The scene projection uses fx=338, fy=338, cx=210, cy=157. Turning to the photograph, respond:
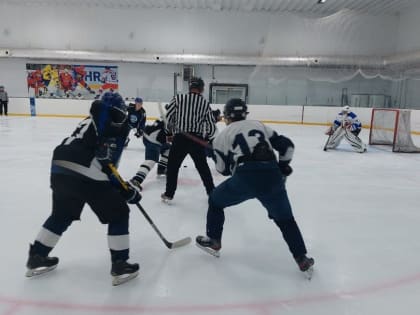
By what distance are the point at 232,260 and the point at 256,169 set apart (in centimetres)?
63

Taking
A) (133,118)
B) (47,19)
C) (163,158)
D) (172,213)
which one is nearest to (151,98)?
(47,19)

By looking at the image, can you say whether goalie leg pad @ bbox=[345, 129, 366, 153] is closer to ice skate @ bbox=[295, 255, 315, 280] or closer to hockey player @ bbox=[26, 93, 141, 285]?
ice skate @ bbox=[295, 255, 315, 280]

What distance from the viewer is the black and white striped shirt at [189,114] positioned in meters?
2.78

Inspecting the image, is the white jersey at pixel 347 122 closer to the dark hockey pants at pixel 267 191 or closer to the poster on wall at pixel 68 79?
the dark hockey pants at pixel 267 191

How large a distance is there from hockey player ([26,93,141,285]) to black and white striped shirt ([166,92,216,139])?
46.3 inches

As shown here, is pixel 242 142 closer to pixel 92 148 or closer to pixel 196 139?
pixel 92 148

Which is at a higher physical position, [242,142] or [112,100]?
A: [112,100]

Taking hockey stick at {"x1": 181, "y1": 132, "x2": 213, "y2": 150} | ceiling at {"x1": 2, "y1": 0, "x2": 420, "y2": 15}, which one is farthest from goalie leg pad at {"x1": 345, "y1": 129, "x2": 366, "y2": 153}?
ceiling at {"x1": 2, "y1": 0, "x2": 420, "y2": 15}

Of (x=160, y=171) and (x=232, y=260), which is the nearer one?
(x=232, y=260)

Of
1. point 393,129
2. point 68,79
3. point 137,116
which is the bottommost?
point 393,129

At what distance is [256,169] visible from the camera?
1.66 m

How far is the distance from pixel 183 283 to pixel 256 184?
618mm

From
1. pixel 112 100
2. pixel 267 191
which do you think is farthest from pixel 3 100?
pixel 267 191

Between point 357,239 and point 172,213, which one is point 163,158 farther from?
point 357,239
